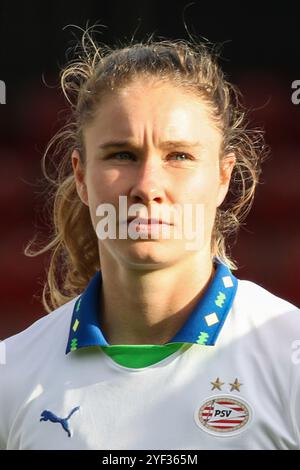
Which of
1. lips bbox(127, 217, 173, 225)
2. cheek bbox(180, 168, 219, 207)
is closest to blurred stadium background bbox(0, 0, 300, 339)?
cheek bbox(180, 168, 219, 207)

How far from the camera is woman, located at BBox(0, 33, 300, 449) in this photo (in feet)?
7.07

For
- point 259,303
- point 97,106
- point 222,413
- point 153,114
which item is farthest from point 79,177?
point 222,413

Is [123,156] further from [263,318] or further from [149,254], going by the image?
[263,318]

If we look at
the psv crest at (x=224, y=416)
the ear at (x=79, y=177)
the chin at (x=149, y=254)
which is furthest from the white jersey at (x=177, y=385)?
the ear at (x=79, y=177)

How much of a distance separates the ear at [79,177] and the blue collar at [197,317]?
22 centimetres

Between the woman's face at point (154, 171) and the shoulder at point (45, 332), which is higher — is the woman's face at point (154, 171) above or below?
above

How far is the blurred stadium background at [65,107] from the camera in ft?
17.3

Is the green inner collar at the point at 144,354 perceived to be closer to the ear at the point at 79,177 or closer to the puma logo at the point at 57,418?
the puma logo at the point at 57,418

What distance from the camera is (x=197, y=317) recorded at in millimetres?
2270

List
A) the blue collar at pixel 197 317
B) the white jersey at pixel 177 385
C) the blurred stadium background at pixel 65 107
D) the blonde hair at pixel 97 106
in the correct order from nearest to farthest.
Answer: the white jersey at pixel 177 385
the blue collar at pixel 197 317
the blonde hair at pixel 97 106
the blurred stadium background at pixel 65 107

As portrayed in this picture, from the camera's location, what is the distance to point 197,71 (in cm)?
240

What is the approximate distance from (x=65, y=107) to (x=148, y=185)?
349cm
